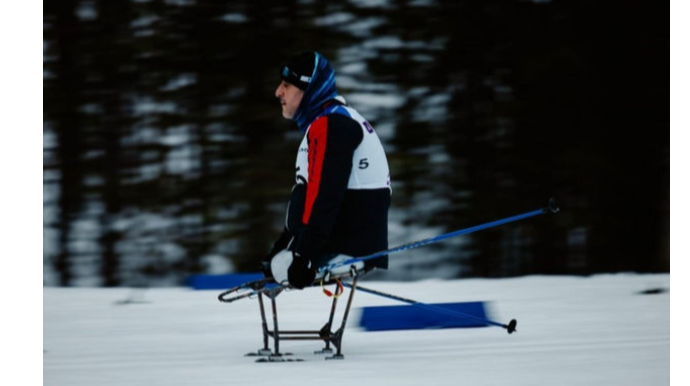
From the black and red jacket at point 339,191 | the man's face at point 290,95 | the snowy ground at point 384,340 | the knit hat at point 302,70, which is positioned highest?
the knit hat at point 302,70

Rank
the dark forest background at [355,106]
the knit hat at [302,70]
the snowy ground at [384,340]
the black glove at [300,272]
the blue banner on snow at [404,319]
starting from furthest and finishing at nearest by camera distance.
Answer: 1. the dark forest background at [355,106]
2. the blue banner on snow at [404,319]
3. the knit hat at [302,70]
4. the snowy ground at [384,340]
5. the black glove at [300,272]

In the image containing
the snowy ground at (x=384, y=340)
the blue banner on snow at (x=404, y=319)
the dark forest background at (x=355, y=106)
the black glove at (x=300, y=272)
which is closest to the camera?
the black glove at (x=300, y=272)

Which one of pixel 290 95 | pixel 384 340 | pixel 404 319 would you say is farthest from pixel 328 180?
pixel 404 319

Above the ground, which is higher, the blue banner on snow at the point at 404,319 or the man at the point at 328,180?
the man at the point at 328,180

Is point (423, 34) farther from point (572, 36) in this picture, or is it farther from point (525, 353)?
point (525, 353)

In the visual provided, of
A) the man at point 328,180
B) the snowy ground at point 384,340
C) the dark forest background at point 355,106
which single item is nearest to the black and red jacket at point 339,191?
the man at point 328,180

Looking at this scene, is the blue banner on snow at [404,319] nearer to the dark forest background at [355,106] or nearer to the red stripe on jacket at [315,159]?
the red stripe on jacket at [315,159]

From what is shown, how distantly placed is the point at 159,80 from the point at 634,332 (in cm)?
333

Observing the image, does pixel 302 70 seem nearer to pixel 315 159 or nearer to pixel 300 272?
pixel 315 159

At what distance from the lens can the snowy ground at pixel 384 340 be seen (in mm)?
4301

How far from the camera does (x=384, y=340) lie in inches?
205

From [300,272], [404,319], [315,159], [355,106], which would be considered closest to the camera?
[300,272]

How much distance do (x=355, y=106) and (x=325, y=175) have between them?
266cm
